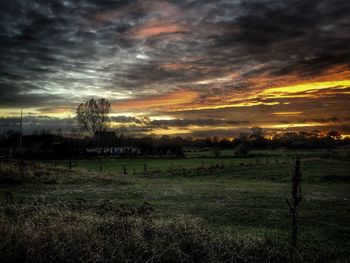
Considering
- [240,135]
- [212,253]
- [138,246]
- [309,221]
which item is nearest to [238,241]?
[212,253]

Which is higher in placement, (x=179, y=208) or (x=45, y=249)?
(x=45, y=249)

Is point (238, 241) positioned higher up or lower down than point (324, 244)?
higher up

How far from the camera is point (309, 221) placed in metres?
17.2

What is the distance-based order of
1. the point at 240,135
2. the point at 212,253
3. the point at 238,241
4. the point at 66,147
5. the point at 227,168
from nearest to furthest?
the point at 212,253, the point at 238,241, the point at 227,168, the point at 66,147, the point at 240,135

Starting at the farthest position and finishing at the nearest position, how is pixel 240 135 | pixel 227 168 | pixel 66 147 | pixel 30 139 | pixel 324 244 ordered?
pixel 240 135 → pixel 30 139 → pixel 66 147 → pixel 227 168 → pixel 324 244

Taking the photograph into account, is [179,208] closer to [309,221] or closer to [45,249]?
[309,221]

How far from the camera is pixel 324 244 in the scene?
12.4 m

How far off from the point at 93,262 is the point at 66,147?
9808 centimetres

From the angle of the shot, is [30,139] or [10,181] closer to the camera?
[10,181]

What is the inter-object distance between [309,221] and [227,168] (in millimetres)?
40425

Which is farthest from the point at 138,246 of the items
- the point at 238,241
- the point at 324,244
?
the point at 324,244

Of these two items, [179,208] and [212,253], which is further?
[179,208]

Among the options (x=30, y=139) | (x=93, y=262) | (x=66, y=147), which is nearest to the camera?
(x=93, y=262)

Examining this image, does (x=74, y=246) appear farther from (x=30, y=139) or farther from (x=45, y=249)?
(x=30, y=139)
